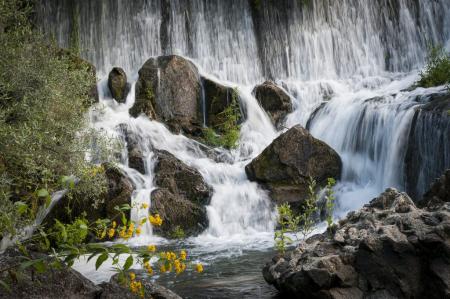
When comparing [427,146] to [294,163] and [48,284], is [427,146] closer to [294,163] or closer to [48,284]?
[294,163]

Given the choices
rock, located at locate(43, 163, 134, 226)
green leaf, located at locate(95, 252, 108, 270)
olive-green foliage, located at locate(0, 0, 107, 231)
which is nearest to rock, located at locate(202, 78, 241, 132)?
rock, located at locate(43, 163, 134, 226)

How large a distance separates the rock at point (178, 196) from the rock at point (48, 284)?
6.14m

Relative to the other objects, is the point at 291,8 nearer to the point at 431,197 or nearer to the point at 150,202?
the point at 150,202

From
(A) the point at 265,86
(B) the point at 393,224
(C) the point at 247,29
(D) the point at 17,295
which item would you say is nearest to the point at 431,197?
(B) the point at 393,224

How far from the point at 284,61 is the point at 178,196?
30.0 ft

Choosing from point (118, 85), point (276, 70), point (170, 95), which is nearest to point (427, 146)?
point (170, 95)

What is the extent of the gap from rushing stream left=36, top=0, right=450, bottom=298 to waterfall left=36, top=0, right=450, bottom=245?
4 cm

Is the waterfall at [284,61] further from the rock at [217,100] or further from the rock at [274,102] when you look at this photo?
the rock at [217,100]

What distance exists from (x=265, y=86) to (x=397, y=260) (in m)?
12.2

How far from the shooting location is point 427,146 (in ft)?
36.6

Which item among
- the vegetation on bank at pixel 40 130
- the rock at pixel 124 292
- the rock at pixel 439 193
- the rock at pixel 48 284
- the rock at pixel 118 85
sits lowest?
the rock at pixel 124 292

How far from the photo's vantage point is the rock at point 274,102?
16.5 metres

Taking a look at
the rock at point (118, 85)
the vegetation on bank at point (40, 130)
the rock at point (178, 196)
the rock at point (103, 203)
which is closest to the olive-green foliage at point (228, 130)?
the rock at point (178, 196)

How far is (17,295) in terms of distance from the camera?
4.33m
